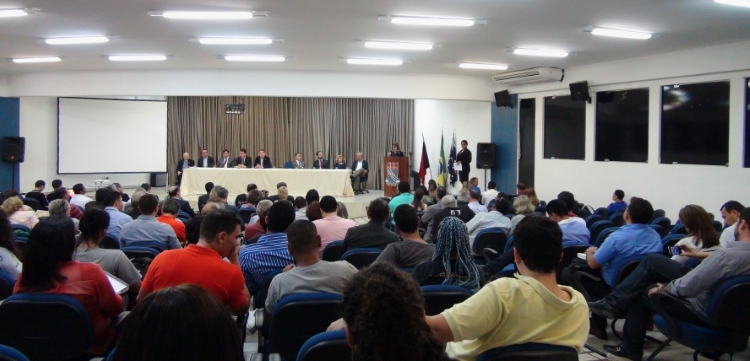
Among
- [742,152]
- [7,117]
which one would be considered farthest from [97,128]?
[742,152]

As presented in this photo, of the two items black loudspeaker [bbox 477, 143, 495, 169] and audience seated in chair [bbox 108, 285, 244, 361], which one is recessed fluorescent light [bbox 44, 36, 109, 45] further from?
audience seated in chair [bbox 108, 285, 244, 361]

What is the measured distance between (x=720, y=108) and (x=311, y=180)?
834 cm

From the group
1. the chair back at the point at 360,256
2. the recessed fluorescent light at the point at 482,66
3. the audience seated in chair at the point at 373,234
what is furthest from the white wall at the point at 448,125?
the chair back at the point at 360,256

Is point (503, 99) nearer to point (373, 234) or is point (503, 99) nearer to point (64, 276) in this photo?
point (373, 234)

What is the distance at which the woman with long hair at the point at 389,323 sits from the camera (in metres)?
1.28

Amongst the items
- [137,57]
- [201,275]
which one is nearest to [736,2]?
[201,275]

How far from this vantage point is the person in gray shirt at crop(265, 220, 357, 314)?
2.87 m

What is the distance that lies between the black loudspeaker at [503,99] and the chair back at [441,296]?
10992mm

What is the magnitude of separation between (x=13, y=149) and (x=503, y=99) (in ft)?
38.5

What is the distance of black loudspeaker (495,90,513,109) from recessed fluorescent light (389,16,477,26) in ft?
18.8

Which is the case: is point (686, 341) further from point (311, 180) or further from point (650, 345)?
point (311, 180)

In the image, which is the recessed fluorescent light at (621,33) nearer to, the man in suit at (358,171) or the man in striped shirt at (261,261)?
the man in striped shirt at (261,261)

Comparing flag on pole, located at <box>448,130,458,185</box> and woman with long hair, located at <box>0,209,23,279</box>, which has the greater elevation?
flag on pole, located at <box>448,130,458,185</box>

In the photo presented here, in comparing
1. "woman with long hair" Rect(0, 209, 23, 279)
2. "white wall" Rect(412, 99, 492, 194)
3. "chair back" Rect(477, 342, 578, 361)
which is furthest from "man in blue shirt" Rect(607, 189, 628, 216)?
"woman with long hair" Rect(0, 209, 23, 279)
